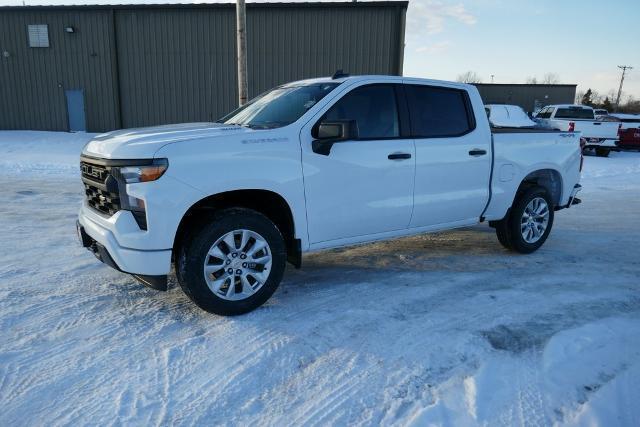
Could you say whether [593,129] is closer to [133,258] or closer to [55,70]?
[133,258]

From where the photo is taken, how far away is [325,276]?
A: 15.4 feet

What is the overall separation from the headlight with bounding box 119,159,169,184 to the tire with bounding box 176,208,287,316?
0.52 metres

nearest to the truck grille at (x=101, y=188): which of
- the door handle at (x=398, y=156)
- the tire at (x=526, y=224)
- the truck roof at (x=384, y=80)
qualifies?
the truck roof at (x=384, y=80)

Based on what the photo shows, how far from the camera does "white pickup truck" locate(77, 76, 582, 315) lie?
11.0ft

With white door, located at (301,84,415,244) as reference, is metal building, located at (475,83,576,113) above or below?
above

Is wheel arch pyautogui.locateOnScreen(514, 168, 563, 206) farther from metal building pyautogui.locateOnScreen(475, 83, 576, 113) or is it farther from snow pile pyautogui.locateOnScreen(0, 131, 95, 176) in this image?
metal building pyautogui.locateOnScreen(475, 83, 576, 113)

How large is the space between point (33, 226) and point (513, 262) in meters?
5.95

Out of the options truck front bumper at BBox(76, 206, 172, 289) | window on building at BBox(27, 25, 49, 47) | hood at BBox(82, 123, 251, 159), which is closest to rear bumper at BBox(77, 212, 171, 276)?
truck front bumper at BBox(76, 206, 172, 289)

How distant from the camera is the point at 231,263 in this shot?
12.0 ft

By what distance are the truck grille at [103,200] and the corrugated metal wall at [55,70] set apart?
1767 centimetres

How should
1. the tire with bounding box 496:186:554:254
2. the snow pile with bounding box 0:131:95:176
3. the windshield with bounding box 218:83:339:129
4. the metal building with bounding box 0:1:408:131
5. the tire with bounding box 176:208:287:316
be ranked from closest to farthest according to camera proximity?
1. the tire with bounding box 176:208:287:316
2. the windshield with bounding box 218:83:339:129
3. the tire with bounding box 496:186:554:254
4. the snow pile with bounding box 0:131:95:176
5. the metal building with bounding box 0:1:408:131

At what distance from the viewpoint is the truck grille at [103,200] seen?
3439 mm

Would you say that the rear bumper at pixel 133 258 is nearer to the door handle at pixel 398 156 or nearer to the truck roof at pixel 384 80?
the door handle at pixel 398 156

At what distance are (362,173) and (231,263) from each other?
1368mm
